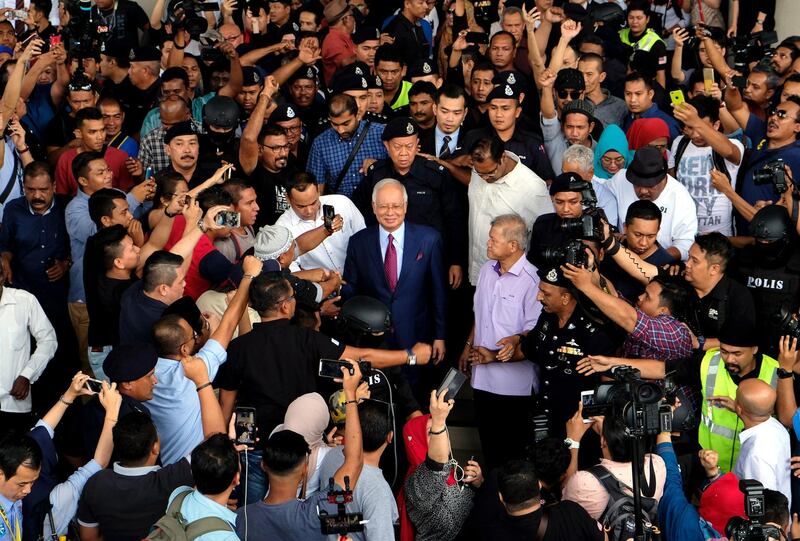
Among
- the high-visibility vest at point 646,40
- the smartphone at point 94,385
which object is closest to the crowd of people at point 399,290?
the smartphone at point 94,385

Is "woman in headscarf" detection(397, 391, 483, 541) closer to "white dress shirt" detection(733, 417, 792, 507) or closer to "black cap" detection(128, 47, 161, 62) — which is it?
"white dress shirt" detection(733, 417, 792, 507)

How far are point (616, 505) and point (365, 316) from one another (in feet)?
4.98

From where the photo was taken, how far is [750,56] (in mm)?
8680

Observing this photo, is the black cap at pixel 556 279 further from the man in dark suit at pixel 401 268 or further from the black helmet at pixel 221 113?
the black helmet at pixel 221 113

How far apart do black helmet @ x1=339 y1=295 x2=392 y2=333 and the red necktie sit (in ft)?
3.28

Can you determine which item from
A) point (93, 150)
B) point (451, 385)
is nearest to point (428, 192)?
point (93, 150)

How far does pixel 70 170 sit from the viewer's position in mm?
7695

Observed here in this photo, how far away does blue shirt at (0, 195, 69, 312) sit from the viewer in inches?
281

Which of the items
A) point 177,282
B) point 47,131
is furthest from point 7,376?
point 47,131

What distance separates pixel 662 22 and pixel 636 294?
5.23 metres

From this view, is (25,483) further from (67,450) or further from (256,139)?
(256,139)

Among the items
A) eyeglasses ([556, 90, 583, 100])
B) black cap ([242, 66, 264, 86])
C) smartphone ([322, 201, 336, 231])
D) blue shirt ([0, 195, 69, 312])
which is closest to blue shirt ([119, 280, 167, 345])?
smartphone ([322, 201, 336, 231])

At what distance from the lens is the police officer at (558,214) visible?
630 centimetres

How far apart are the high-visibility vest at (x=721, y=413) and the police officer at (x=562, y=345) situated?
1.68 ft
